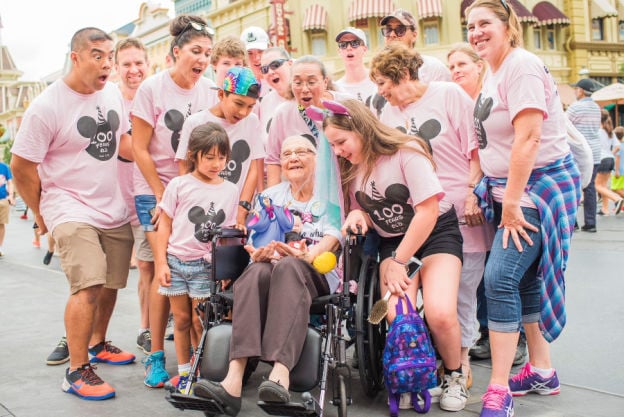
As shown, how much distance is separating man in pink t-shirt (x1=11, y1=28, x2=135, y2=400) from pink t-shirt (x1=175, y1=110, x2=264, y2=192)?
57 centimetres

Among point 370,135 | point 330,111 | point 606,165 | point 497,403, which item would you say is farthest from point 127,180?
point 606,165

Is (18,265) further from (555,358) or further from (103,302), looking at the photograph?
(555,358)

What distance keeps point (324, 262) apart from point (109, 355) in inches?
82.9

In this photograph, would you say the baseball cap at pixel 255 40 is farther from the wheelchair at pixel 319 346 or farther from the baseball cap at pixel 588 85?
the baseball cap at pixel 588 85

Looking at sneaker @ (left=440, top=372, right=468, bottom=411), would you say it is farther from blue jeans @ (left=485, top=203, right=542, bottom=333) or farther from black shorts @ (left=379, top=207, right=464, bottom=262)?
black shorts @ (left=379, top=207, right=464, bottom=262)

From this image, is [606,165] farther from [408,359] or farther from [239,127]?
[408,359]

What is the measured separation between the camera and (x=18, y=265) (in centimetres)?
1037

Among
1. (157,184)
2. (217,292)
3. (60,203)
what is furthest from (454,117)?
(60,203)

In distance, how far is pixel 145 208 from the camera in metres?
4.59

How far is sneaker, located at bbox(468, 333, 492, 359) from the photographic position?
4.43 meters

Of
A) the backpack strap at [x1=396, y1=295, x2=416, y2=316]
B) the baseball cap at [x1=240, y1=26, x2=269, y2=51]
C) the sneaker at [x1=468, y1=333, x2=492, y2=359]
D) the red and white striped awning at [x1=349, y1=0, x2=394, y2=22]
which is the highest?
the red and white striped awning at [x1=349, y1=0, x2=394, y2=22]

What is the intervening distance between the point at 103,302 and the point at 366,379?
84.6 inches

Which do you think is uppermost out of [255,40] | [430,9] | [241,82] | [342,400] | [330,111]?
[430,9]

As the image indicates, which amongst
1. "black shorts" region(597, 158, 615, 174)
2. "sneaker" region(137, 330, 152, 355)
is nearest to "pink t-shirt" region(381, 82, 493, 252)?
"sneaker" region(137, 330, 152, 355)
